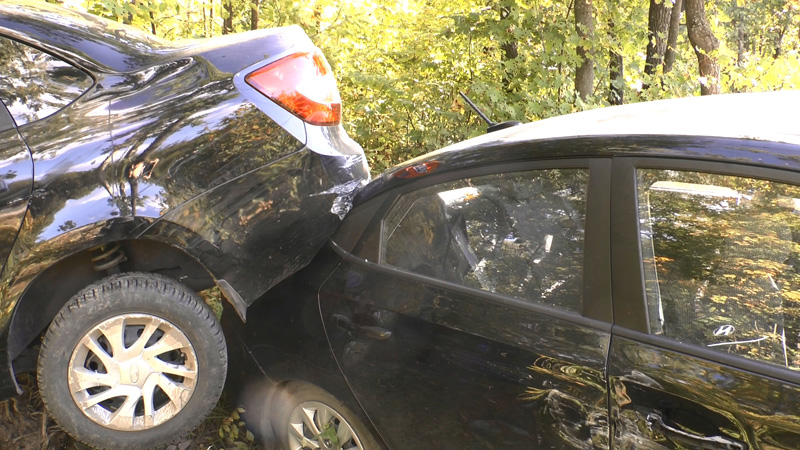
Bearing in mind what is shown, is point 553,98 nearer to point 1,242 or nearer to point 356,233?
point 356,233

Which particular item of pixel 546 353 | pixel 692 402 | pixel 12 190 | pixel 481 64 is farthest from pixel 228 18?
pixel 692 402

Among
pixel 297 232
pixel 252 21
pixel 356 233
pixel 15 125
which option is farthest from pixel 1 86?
pixel 252 21

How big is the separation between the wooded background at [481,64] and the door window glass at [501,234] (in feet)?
14.7

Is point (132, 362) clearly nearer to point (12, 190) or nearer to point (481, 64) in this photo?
point (12, 190)

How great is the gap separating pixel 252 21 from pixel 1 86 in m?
5.25

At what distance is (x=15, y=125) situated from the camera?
267 cm

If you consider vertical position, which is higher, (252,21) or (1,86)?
(1,86)

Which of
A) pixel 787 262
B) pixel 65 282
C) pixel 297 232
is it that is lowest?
pixel 65 282

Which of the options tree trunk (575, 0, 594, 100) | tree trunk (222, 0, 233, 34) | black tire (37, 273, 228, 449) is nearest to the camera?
black tire (37, 273, 228, 449)

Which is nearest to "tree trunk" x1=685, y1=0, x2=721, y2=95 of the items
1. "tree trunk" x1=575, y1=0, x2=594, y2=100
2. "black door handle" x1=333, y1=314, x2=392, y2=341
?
"tree trunk" x1=575, y1=0, x2=594, y2=100

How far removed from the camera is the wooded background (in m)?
7.10

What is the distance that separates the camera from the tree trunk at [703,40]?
8602 mm

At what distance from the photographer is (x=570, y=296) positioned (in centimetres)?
207

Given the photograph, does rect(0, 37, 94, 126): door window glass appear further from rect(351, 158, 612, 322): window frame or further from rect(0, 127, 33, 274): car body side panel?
rect(351, 158, 612, 322): window frame
